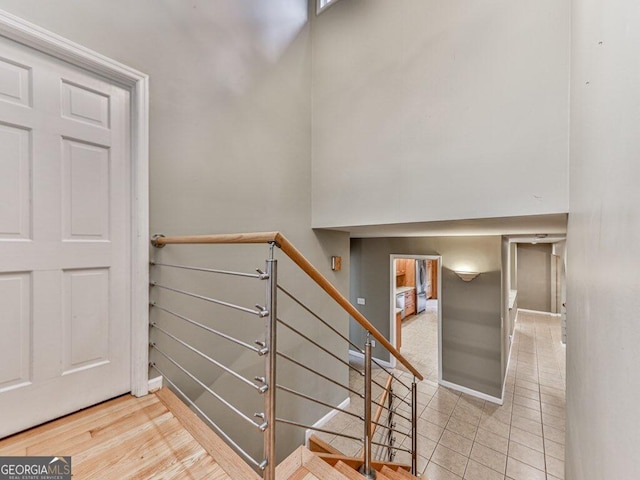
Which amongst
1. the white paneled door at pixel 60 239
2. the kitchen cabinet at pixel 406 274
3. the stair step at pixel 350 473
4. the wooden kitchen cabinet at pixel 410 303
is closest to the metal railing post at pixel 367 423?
the stair step at pixel 350 473

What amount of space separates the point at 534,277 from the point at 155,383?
391 inches

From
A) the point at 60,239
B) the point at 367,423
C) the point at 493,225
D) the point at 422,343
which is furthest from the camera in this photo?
the point at 422,343

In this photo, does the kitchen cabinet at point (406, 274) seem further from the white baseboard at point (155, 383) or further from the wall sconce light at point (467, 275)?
the white baseboard at point (155, 383)

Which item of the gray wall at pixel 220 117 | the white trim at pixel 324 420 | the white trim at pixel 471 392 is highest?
the gray wall at pixel 220 117

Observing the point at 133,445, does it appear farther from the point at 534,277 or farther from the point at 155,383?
the point at 534,277

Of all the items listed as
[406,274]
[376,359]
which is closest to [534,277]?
[406,274]

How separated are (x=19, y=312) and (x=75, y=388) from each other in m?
0.45

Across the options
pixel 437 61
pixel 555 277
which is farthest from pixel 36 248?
pixel 555 277

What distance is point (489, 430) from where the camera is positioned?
3166 millimetres

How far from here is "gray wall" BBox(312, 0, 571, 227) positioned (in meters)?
1.58

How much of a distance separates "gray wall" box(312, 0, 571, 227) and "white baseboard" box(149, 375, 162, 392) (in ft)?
5.64

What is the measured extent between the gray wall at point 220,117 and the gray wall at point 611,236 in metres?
1.88

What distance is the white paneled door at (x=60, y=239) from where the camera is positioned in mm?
1182

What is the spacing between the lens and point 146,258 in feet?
4.97
